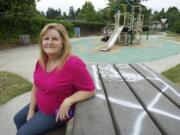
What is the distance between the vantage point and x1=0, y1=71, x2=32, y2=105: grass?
17.9ft

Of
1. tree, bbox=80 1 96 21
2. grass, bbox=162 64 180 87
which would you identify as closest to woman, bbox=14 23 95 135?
grass, bbox=162 64 180 87

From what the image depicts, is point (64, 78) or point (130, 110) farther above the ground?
point (64, 78)

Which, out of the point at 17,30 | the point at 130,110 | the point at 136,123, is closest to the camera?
the point at 136,123

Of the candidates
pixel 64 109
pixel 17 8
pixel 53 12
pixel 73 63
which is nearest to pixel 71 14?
pixel 53 12

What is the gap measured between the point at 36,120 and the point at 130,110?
0.83m

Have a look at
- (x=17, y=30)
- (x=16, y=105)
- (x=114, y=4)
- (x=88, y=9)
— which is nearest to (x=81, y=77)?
(x=16, y=105)

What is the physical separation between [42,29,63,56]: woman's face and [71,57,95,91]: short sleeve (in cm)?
24

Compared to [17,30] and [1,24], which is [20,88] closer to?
[1,24]

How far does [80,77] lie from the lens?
2459mm

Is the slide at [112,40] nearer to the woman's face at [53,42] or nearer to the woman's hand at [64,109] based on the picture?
the woman's face at [53,42]

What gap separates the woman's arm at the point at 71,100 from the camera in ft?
8.00

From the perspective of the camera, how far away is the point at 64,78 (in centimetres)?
249

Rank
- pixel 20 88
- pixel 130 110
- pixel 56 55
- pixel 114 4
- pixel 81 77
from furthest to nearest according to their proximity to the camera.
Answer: pixel 114 4 < pixel 20 88 < pixel 56 55 < pixel 81 77 < pixel 130 110

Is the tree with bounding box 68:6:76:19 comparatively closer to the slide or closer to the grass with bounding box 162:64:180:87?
the slide
